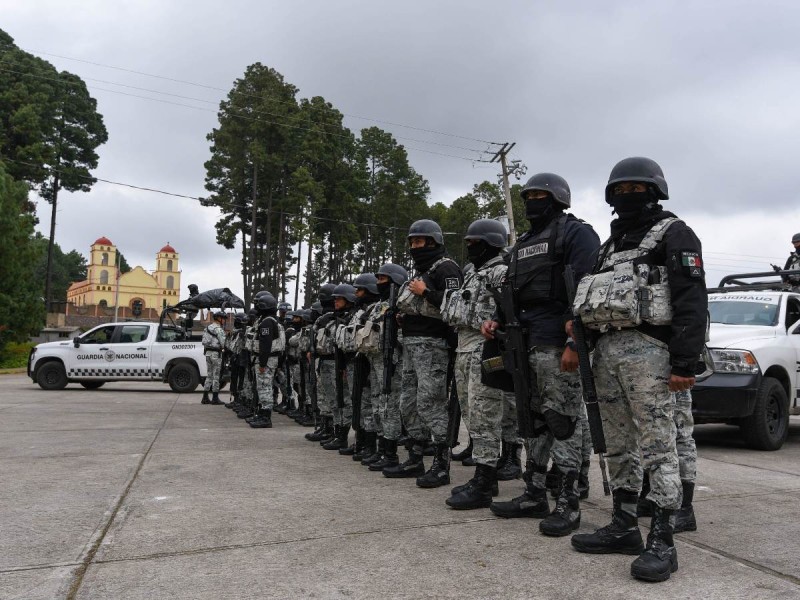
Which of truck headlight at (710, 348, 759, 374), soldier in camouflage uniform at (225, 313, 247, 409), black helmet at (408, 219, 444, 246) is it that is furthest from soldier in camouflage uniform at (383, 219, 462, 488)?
soldier in camouflage uniform at (225, 313, 247, 409)

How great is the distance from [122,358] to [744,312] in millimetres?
13797

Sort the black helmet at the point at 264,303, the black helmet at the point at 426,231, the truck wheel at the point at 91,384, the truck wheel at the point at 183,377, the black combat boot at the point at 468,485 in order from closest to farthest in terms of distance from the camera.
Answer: the black combat boot at the point at 468,485, the black helmet at the point at 426,231, the black helmet at the point at 264,303, the truck wheel at the point at 183,377, the truck wheel at the point at 91,384

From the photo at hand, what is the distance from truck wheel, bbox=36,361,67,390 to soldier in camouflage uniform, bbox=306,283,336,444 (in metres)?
10.8

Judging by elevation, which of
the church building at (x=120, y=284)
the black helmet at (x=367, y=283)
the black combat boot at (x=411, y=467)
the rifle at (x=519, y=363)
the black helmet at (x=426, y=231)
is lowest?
the black combat boot at (x=411, y=467)

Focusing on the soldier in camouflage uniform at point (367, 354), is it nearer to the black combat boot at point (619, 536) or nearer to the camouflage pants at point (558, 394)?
the camouflage pants at point (558, 394)

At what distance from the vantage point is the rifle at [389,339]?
19.3 feet

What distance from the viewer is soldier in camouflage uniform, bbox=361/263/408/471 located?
6.05 m

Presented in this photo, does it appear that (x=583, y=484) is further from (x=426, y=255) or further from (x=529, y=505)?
(x=426, y=255)

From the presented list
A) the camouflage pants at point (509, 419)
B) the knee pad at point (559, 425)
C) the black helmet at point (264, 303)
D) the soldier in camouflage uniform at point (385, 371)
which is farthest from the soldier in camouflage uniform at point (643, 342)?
the black helmet at point (264, 303)

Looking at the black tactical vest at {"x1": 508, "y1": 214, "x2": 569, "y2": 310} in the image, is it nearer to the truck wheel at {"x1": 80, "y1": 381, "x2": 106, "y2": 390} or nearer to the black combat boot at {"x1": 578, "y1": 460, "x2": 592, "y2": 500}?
the black combat boot at {"x1": 578, "y1": 460, "x2": 592, "y2": 500}

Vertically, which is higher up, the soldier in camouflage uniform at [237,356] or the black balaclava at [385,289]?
the black balaclava at [385,289]

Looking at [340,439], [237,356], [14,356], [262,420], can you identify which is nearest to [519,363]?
[340,439]

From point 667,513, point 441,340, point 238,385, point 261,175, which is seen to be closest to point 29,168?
point 261,175

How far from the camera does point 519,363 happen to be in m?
4.03
